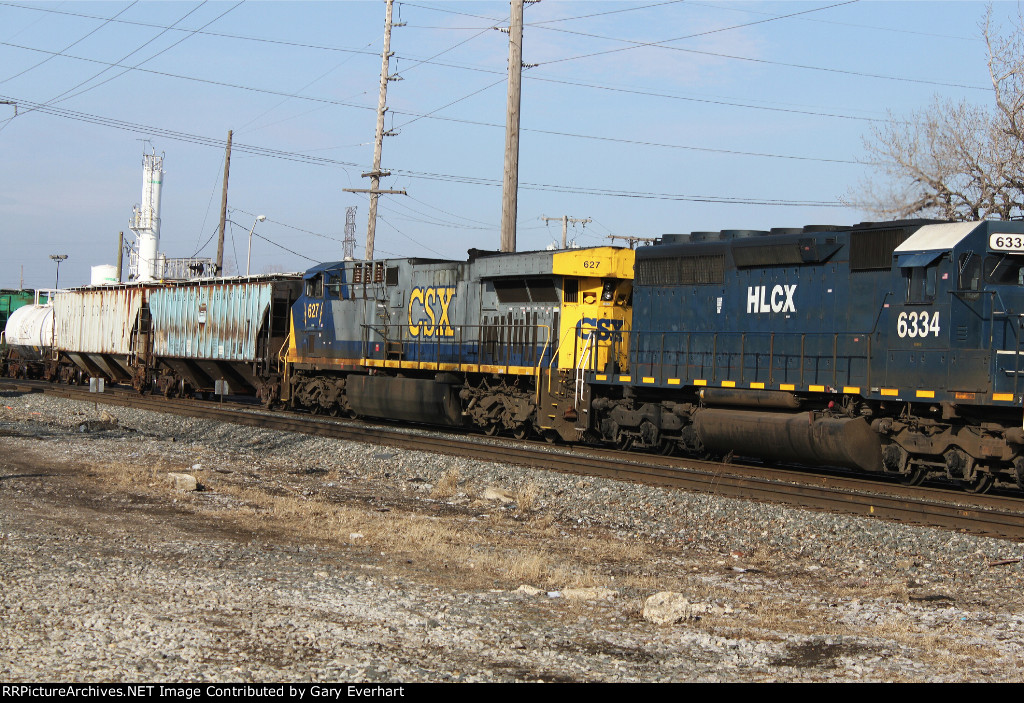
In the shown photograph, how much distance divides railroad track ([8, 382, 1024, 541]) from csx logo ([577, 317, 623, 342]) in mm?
2195

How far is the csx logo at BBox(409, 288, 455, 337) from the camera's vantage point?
22.0 m

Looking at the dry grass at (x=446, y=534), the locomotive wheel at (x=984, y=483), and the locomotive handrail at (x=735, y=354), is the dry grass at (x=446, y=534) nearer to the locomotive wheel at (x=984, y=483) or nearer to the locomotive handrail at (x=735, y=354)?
the locomotive handrail at (x=735, y=354)

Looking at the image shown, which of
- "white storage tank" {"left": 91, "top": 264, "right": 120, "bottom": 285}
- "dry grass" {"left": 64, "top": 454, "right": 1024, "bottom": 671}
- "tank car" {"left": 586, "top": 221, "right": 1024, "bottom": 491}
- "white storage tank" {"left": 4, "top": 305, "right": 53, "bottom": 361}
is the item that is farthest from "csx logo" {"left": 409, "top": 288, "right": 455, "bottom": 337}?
"white storage tank" {"left": 91, "top": 264, "right": 120, "bottom": 285}

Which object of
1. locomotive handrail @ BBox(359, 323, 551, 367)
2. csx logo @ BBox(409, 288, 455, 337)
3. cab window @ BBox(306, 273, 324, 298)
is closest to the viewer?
locomotive handrail @ BBox(359, 323, 551, 367)

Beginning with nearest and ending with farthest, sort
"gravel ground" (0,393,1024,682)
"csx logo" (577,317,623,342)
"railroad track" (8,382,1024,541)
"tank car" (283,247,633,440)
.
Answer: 1. "gravel ground" (0,393,1024,682)
2. "railroad track" (8,382,1024,541)
3. "csx logo" (577,317,623,342)
4. "tank car" (283,247,633,440)

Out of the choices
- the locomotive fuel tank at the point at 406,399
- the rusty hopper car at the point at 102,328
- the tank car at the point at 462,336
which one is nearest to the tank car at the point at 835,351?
the tank car at the point at 462,336

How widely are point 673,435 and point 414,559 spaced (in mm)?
8991

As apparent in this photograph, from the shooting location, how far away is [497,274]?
20484 millimetres

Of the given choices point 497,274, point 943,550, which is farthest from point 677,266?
point 943,550

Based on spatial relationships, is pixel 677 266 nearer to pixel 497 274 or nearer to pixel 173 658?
pixel 497 274

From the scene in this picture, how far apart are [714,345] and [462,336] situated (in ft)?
21.2

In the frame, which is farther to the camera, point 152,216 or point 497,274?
point 152,216

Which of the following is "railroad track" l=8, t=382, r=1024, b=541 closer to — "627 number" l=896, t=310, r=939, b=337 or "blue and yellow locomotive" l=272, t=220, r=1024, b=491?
"blue and yellow locomotive" l=272, t=220, r=1024, b=491

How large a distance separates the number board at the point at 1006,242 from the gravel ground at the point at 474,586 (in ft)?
15.6
